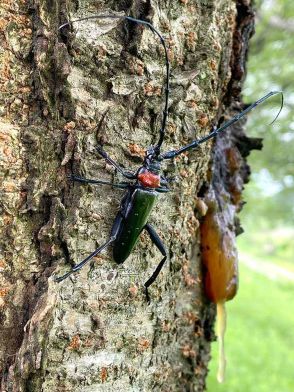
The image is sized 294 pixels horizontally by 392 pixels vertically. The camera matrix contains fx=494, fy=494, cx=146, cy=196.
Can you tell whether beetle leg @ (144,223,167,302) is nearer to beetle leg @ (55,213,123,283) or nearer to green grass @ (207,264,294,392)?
beetle leg @ (55,213,123,283)

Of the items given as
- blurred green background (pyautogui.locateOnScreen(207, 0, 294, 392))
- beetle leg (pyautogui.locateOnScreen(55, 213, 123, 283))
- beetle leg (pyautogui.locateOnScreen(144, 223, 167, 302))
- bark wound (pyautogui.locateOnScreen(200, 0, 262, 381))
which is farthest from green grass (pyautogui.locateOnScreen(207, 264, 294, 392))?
beetle leg (pyautogui.locateOnScreen(55, 213, 123, 283))

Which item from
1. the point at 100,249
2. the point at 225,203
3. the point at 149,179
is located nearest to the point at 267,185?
the point at 225,203

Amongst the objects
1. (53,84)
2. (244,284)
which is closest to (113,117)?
(53,84)

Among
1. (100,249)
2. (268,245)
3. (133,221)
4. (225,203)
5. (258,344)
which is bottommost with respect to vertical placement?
(100,249)

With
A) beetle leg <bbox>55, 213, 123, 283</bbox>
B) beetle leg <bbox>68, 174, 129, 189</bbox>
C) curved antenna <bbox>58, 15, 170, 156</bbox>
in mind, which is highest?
curved antenna <bbox>58, 15, 170, 156</bbox>

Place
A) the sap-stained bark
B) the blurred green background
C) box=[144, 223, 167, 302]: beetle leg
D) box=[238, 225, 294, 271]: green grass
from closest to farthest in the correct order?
the sap-stained bark, box=[144, 223, 167, 302]: beetle leg, the blurred green background, box=[238, 225, 294, 271]: green grass

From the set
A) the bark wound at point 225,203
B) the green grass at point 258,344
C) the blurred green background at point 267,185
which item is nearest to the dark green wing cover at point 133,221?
the bark wound at point 225,203

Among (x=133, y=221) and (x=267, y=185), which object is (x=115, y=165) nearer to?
(x=133, y=221)
